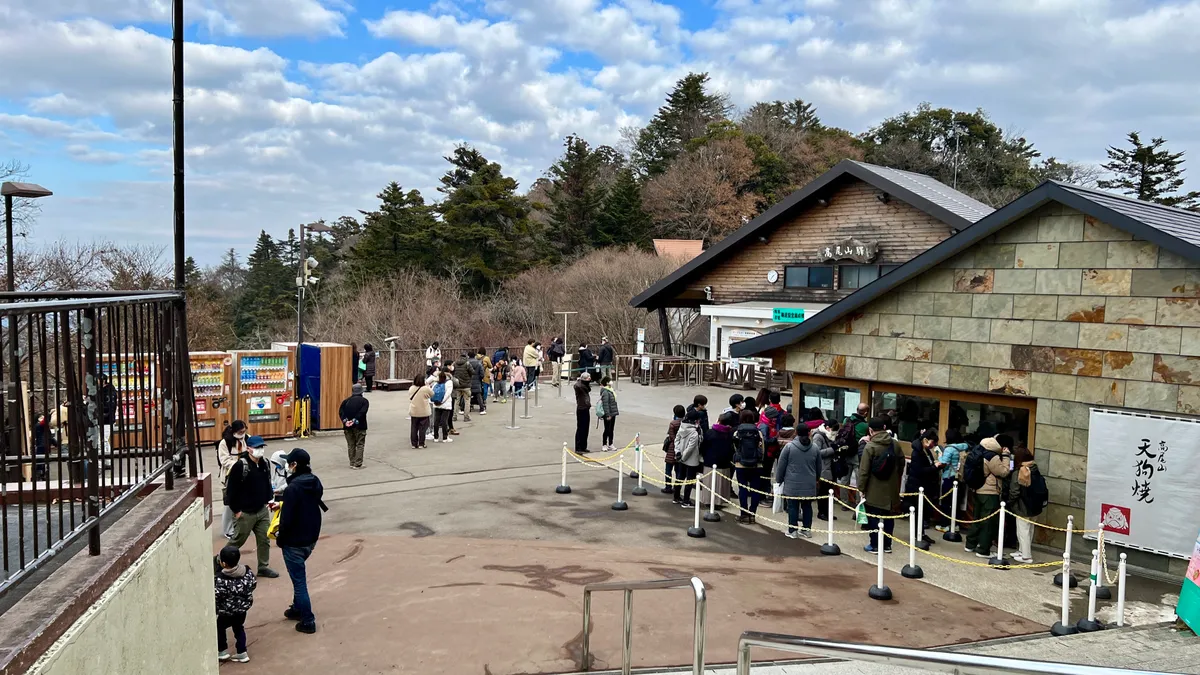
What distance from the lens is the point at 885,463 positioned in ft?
35.4

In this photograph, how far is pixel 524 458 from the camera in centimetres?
1631

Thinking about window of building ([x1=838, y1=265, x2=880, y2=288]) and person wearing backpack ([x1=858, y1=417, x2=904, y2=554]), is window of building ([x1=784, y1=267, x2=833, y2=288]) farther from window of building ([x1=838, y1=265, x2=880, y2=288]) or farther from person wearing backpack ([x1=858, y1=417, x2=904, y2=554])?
person wearing backpack ([x1=858, y1=417, x2=904, y2=554])

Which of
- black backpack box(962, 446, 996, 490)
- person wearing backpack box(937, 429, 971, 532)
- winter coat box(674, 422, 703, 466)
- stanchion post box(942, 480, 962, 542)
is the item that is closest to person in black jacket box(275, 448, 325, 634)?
winter coat box(674, 422, 703, 466)

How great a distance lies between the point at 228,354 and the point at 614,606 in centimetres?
1148

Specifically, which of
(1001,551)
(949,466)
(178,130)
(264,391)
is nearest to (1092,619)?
(1001,551)

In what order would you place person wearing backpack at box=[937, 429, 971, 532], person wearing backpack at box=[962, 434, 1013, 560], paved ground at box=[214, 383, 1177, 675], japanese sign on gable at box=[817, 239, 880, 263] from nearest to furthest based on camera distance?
A: paved ground at box=[214, 383, 1177, 675], person wearing backpack at box=[962, 434, 1013, 560], person wearing backpack at box=[937, 429, 971, 532], japanese sign on gable at box=[817, 239, 880, 263]

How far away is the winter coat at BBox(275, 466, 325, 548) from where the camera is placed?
7.61m

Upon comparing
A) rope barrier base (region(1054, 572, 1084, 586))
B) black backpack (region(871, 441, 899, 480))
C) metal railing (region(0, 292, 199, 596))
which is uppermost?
metal railing (region(0, 292, 199, 596))

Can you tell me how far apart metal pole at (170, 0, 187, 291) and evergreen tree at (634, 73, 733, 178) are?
58.2m

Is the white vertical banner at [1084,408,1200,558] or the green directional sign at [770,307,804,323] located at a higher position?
the green directional sign at [770,307,804,323]

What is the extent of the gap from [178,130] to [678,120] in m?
61.3

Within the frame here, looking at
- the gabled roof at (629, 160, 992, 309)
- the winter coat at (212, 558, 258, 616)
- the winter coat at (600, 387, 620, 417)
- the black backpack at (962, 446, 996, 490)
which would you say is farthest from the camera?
the gabled roof at (629, 160, 992, 309)

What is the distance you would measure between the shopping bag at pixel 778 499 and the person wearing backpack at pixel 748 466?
0.90 ft

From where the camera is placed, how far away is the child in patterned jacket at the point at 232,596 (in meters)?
6.90
